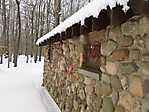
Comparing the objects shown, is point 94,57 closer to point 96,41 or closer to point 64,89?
point 96,41

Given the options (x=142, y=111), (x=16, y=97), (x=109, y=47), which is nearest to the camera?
(x=142, y=111)

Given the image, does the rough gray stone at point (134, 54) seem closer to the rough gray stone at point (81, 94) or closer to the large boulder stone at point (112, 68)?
the large boulder stone at point (112, 68)

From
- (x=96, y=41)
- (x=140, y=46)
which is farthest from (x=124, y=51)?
(x=96, y=41)

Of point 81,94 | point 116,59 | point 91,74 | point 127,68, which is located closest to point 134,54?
point 127,68

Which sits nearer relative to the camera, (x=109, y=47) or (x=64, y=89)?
(x=109, y=47)

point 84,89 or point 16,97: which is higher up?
point 84,89

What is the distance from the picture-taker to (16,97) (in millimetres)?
8828

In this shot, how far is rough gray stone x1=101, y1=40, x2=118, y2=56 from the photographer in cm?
327

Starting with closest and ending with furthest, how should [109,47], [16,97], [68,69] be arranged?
[109,47]
[68,69]
[16,97]

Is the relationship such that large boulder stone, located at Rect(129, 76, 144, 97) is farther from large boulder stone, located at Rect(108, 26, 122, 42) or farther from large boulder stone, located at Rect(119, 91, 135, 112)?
large boulder stone, located at Rect(108, 26, 122, 42)

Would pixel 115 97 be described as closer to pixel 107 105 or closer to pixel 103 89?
pixel 107 105

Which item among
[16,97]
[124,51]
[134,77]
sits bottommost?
[16,97]

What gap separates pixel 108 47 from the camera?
11.2ft

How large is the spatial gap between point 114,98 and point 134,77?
20.8 inches
